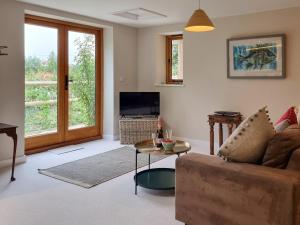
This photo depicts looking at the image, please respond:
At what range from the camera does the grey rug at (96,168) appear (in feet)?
11.9

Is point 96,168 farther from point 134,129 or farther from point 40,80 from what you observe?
point 40,80

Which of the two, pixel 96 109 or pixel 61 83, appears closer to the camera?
A: pixel 61 83

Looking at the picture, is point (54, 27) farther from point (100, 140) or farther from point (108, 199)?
point (108, 199)

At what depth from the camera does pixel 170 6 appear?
4520 mm

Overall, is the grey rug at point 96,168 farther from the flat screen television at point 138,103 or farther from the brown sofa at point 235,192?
the brown sofa at point 235,192

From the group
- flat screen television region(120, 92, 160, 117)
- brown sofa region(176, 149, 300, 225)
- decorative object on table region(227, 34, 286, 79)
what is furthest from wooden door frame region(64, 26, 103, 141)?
brown sofa region(176, 149, 300, 225)

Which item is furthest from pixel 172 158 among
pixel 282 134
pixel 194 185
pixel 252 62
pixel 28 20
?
pixel 28 20

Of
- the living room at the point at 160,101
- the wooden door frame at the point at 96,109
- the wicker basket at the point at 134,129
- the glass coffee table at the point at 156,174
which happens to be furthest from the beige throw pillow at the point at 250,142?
the wooden door frame at the point at 96,109

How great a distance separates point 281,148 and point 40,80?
4113 mm

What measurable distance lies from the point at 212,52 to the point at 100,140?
2697mm

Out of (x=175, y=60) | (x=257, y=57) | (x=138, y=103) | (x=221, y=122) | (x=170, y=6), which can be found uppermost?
(x=170, y=6)

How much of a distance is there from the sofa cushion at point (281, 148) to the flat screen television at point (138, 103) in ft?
12.8

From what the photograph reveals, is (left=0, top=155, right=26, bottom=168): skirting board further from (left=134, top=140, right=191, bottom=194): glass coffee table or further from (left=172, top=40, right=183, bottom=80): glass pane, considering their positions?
(left=172, top=40, right=183, bottom=80): glass pane

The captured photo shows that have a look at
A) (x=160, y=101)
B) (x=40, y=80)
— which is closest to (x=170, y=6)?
(x=160, y=101)
